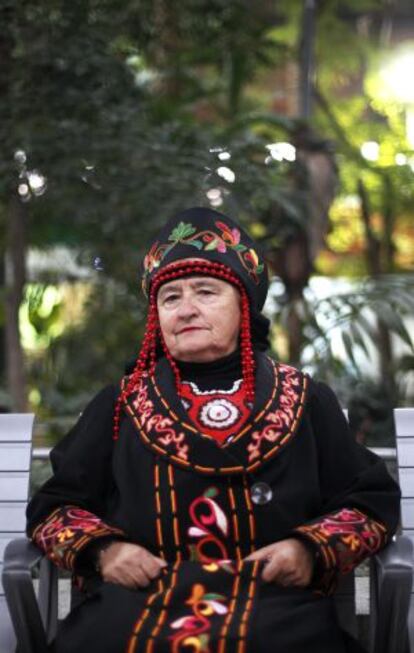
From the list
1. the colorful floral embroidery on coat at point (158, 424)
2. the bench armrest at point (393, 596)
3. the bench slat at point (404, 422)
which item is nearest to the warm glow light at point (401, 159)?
the bench slat at point (404, 422)

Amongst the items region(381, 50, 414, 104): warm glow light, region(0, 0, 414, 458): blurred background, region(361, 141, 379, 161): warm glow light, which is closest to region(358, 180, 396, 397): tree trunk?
region(0, 0, 414, 458): blurred background

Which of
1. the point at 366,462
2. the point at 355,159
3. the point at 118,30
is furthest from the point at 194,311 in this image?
the point at 355,159

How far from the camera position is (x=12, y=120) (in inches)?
250

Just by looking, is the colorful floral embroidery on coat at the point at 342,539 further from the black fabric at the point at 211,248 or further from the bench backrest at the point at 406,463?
the black fabric at the point at 211,248

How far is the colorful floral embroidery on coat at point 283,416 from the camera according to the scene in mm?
3186

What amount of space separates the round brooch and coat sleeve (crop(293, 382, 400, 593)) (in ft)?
0.75

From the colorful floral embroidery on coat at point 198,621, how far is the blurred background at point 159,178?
286 cm

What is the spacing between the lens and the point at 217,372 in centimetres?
332

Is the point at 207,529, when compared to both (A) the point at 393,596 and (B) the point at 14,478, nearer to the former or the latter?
(A) the point at 393,596

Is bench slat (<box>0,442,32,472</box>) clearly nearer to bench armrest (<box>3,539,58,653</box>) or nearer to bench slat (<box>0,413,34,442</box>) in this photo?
bench slat (<box>0,413,34,442</box>)

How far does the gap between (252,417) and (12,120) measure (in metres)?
3.53

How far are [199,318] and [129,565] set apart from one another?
65 centimetres

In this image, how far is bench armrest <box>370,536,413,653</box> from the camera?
112 inches

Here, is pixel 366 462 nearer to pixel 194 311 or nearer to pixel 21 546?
pixel 194 311
